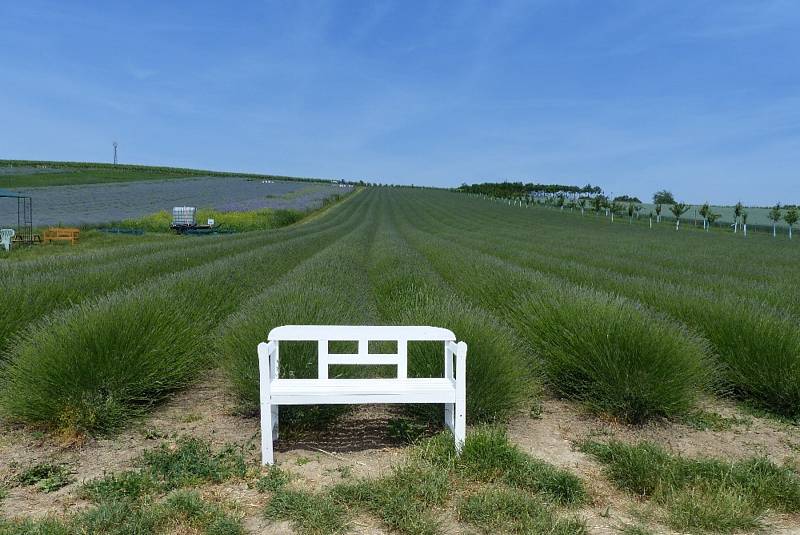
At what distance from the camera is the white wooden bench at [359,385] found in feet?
11.1

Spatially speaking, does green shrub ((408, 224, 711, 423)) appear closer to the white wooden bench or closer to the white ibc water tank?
the white wooden bench

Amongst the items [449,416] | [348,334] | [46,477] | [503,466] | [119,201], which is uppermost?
[119,201]

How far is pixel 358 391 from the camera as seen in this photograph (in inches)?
135

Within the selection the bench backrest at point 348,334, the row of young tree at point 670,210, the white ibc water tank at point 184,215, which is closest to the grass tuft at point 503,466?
the bench backrest at point 348,334

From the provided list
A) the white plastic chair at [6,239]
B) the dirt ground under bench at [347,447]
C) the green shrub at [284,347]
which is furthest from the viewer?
the white plastic chair at [6,239]

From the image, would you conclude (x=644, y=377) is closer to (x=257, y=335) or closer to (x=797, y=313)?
(x=257, y=335)

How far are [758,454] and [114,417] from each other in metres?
4.59

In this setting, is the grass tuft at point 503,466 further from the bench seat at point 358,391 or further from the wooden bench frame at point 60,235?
the wooden bench frame at point 60,235

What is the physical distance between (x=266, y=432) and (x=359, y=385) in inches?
25.2

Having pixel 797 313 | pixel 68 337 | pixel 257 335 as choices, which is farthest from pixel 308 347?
pixel 797 313

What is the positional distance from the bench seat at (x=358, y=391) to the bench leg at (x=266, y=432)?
2.7 inches

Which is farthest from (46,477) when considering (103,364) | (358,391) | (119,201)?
(119,201)

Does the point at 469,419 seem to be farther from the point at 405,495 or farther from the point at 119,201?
the point at 119,201

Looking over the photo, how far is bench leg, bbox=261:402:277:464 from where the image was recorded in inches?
132
